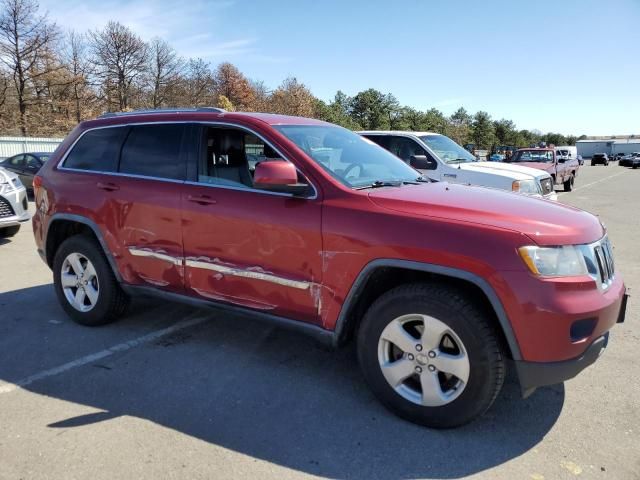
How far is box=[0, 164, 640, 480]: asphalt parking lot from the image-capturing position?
102 inches

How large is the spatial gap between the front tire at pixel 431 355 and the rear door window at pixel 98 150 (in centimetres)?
269

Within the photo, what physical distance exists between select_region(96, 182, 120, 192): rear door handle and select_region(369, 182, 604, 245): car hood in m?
2.22

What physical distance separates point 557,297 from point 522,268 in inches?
8.9

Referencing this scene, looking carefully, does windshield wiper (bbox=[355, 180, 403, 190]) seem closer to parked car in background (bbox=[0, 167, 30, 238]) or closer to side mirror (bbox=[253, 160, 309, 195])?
side mirror (bbox=[253, 160, 309, 195])

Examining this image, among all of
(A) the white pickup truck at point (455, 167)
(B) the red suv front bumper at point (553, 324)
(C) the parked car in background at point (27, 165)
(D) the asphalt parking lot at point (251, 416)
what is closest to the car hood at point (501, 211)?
(B) the red suv front bumper at point (553, 324)

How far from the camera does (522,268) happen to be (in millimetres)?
2574

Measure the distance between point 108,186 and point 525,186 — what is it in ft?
22.0

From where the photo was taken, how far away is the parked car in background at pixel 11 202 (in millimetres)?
7852

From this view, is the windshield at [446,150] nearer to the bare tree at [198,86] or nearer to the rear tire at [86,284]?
the rear tire at [86,284]

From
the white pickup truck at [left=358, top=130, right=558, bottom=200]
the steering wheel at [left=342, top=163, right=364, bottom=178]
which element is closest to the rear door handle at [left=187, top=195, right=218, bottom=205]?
the steering wheel at [left=342, top=163, right=364, bottom=178]

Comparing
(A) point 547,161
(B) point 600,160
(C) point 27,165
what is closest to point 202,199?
(C) point 27,165

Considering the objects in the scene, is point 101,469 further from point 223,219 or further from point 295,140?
point 295,140

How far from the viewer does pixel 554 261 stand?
2.61 meters

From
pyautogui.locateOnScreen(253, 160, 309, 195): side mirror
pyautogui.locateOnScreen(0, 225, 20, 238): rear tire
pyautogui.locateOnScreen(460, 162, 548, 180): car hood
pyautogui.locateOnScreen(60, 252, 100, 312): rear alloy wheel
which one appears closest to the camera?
pyautogui.locateOnScreen(253, 160, 309, 195): side mirror
